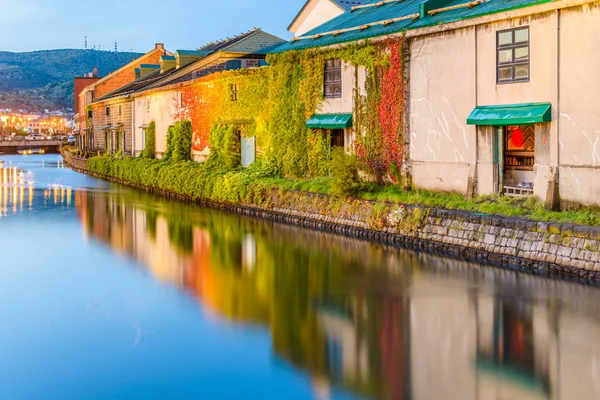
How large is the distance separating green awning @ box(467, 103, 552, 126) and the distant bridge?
9049 cm

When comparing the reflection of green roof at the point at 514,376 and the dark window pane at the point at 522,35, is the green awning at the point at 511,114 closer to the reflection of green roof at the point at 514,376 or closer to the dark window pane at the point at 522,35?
the dark window pane at the point at 522,35

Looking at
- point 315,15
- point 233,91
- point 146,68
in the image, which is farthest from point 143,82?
point 233,91

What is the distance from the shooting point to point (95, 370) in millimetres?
10219

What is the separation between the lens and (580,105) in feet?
54.8

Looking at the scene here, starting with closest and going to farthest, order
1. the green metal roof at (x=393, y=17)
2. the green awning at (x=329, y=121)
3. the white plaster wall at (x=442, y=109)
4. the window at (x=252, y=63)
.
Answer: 1. the green metal roof at (x=393, y=17)
2. the white plaster wall at (x=442, y=109)
3. the green awning at (x=329, y=121)
4. the window at (x=252, y=63)

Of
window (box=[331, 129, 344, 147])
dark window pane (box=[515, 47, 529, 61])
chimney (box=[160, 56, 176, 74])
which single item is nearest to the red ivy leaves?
window (box=[331, 129, 344, 147])

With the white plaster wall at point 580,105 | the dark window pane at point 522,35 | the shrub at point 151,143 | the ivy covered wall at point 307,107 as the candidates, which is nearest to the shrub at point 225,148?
the ivy covered wall at point 307,107

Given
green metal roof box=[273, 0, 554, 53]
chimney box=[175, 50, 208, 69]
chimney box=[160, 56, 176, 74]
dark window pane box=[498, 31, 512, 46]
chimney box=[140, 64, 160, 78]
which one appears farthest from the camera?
chimney box=[140, 64, 160, 78]

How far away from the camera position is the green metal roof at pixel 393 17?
19.2 metres

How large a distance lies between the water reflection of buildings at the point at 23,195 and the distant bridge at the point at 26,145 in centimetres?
5520

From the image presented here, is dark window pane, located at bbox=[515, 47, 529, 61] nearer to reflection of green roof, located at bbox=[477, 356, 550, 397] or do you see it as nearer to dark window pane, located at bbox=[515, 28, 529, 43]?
dark window pane, located at bbox=[515, 28, 529, 43]

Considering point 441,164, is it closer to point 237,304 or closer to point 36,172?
point 237,304

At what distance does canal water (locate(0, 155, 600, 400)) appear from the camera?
959cm

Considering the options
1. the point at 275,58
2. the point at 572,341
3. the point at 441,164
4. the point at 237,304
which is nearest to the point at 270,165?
the point at 275,58
